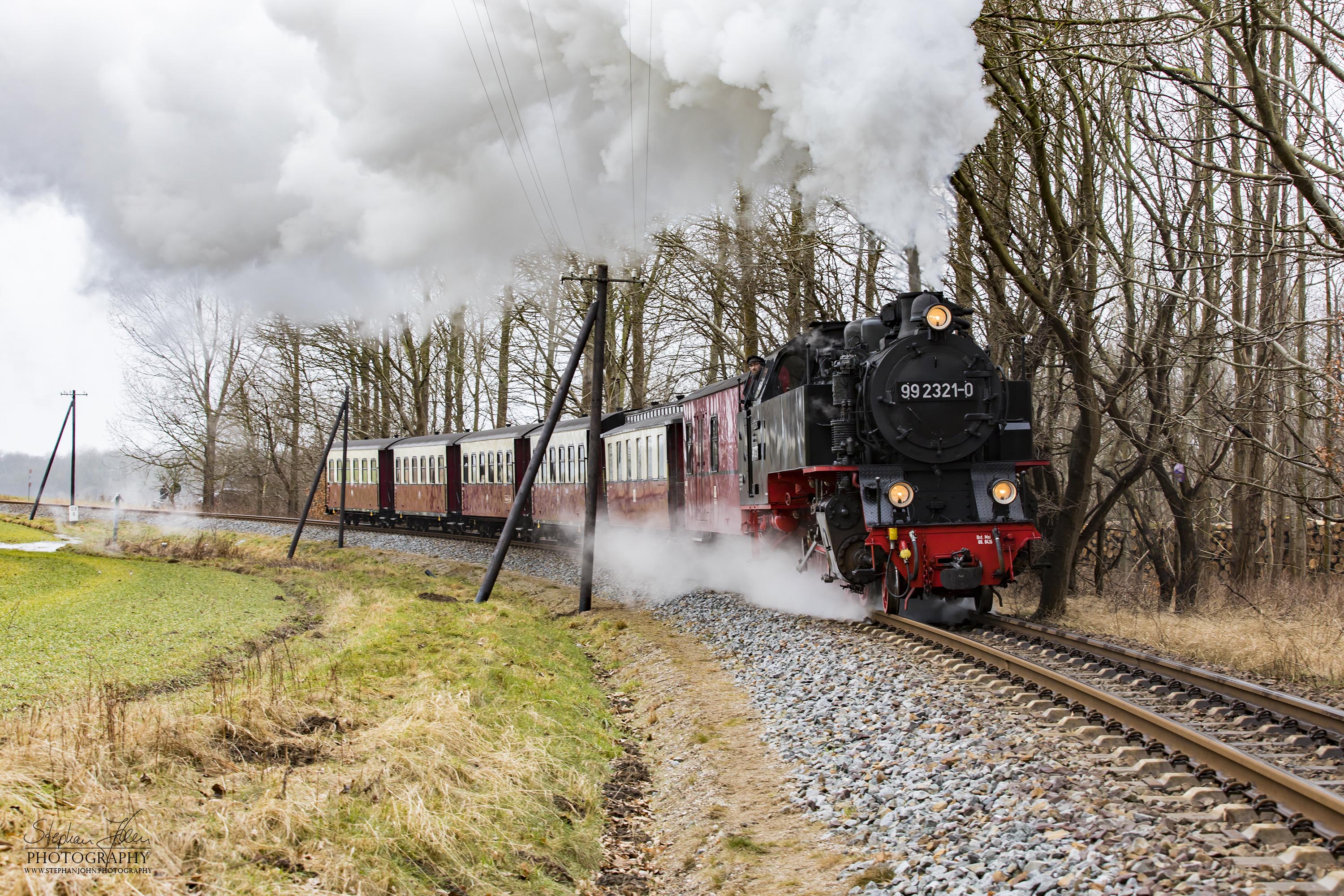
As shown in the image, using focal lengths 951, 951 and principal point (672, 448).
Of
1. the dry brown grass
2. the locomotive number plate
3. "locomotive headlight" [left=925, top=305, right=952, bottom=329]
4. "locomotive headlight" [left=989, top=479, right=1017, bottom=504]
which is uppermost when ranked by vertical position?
"locomotive headlight" [left=925, top=305, right=952, bottom=329]

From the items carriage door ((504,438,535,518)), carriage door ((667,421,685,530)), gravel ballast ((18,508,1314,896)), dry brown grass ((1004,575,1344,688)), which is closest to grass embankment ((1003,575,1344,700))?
dry brown grass ((1004,575,1344,688))

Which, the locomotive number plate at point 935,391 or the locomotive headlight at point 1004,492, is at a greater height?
the locomotive number plate at point 935,391

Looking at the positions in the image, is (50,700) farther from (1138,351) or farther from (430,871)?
(1138,351)

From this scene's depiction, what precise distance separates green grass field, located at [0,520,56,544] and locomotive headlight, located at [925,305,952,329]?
20.4 meters

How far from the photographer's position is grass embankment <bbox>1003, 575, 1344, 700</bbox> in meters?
7.11

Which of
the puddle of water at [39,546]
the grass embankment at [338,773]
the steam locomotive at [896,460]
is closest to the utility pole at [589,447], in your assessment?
the steam locomotive at [896,460]

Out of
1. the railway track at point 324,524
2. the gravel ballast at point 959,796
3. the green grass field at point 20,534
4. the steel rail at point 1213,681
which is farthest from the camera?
the railway track at point 324,524

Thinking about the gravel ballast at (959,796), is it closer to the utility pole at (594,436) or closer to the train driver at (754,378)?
the train driver at (754,378)

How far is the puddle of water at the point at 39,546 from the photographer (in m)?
18.7

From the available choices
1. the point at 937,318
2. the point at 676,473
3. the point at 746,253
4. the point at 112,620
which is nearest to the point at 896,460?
the point at 937,318

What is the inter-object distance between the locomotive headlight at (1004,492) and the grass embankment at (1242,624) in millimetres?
1622

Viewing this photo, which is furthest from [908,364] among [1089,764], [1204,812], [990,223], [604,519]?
[604,519]

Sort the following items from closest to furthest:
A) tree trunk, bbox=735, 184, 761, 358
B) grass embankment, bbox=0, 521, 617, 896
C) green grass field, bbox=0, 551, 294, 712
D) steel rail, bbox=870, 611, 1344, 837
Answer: steel rail, bbox=870, 611, 1344, 837, grass embankment, bbox=0, 521, 617, 896, green grass field, bbox=0, 551, 294, 712, tree trunk, bbox=735, 184, 761, 358

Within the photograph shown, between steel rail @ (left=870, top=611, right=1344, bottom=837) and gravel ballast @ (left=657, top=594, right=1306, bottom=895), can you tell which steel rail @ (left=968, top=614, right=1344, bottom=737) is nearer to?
steel rail @ (left=870, top=611, right=1344, bottom=837)
